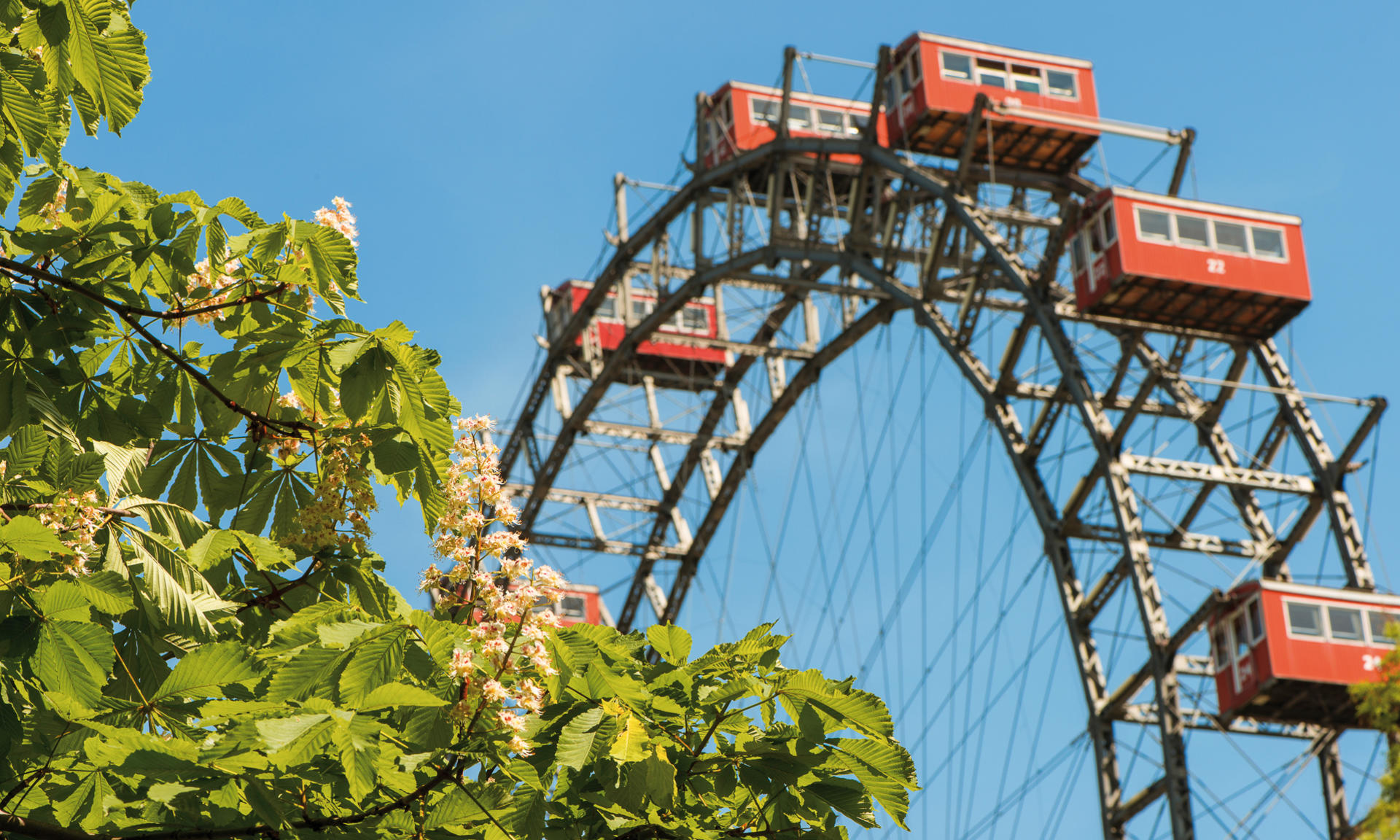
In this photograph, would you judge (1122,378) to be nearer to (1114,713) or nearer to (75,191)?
(1114,713)

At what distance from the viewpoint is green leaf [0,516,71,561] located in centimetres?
455

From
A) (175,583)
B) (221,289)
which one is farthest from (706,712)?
(221,289)

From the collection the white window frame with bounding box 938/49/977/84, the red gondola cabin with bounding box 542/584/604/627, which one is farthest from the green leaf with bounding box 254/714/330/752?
the red gondola cabin with bounding box 542/584/604/627

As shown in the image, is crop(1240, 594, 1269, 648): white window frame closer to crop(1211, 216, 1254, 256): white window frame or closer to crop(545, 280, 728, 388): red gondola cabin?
crop(1211, 216, 1254, 256): white window frame

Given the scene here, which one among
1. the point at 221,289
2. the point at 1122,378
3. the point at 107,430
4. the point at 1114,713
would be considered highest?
the point at 1122,378

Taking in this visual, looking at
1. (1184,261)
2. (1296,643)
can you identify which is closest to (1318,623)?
(1296,643)

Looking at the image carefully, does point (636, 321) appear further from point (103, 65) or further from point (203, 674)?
point (203, 674)

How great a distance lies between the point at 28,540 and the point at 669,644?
6.51 feet

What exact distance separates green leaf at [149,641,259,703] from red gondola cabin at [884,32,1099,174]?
106 ft

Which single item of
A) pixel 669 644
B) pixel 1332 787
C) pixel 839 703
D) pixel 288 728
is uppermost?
pixel 1332 787

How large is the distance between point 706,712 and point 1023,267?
3108 centimetres

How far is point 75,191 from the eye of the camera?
6152mm

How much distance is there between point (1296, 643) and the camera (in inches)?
1182

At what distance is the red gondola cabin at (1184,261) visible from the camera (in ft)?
105
